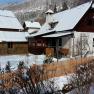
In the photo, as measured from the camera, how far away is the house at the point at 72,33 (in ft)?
118

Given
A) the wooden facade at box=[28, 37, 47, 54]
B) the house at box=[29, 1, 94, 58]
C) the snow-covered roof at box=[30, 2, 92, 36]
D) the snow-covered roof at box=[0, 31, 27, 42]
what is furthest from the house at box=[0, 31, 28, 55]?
the snow-covered roof at box=[30, 2, 92, 36]

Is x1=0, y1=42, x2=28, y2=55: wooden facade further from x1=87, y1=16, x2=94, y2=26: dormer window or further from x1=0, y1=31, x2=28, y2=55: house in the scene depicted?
x1=87, y1=16, x2=94, y2=26: dormer window

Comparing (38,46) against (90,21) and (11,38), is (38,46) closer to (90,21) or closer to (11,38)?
(11,38)

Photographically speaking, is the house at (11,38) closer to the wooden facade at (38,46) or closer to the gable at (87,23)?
→ the wooden facade at (38,46)

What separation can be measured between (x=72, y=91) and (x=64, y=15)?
31.2 metres

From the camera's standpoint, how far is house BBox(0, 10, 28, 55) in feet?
136

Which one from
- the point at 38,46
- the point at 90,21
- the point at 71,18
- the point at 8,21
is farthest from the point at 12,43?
the point at 90,21

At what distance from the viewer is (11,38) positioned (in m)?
43.9

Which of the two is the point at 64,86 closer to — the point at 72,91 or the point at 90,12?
the point at 72,91

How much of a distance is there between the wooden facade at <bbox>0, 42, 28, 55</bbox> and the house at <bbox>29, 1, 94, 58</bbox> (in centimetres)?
251

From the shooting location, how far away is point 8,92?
1212 cm

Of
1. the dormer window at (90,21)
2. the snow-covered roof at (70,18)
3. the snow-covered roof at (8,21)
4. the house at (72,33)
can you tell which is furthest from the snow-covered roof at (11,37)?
the dormer window at (90,21)

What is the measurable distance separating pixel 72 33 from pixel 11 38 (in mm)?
11575

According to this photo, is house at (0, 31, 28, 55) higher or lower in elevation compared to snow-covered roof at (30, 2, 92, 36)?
lower
